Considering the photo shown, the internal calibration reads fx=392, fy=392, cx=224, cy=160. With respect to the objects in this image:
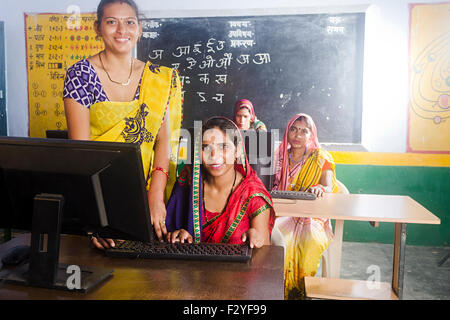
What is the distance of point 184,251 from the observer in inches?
46.4

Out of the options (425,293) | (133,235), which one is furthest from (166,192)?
(425,293)

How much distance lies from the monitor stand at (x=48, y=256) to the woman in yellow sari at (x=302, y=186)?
1.64 m

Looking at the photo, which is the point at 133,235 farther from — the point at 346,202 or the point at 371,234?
the point at 371,234

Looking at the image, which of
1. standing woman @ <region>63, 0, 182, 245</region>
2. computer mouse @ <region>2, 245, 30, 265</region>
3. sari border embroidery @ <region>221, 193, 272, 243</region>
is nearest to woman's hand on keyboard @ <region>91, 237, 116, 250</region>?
computer mouse @ <region>2, 245, 30, 265</region>

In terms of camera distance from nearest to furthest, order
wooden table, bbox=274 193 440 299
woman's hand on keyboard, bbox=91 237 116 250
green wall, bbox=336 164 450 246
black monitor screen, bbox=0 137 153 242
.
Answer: black monitor screen, bbox=0 137 153 242 < woman's hand on keyboard, bbox=91 237 116 250 < wooden table, bbox=274 193 440 299 < green wall, bbox=336 164 450 246

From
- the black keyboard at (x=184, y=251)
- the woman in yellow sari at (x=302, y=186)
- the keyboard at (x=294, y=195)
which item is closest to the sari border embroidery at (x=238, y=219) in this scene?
the black keyboard at (x=184, y=251)

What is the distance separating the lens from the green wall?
344cm

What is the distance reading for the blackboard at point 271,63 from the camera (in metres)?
3.40

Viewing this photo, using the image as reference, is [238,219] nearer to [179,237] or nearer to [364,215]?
[179,237]

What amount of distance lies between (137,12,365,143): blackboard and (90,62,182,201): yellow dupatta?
1.85 m

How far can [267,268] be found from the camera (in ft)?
3.62

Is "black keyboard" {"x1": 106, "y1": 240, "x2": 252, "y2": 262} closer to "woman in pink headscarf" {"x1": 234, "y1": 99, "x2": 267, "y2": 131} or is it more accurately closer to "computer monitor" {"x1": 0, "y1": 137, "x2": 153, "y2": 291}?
"computer monitor" {"x1": 0, "y1": 137, "x2": 153, "y2": 291}

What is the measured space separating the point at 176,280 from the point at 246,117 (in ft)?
8.50
